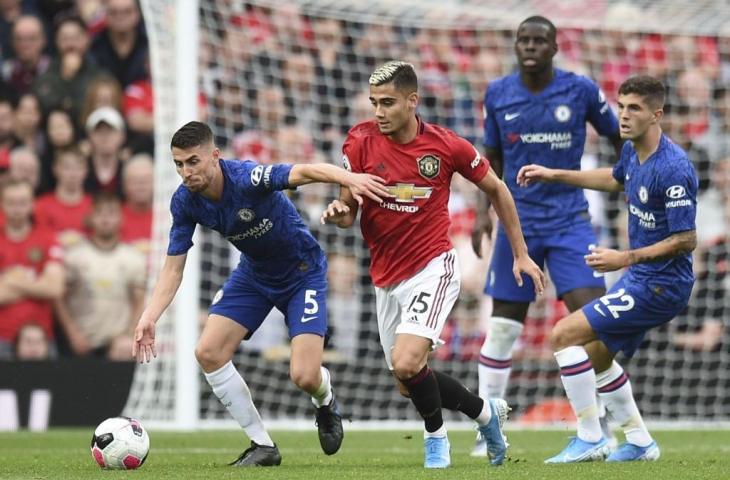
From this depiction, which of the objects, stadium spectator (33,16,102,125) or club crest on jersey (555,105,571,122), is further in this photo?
stadium spectator (33,16,102,125)

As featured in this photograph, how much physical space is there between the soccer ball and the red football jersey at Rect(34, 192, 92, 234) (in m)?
5.30

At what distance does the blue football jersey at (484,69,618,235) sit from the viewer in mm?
8227

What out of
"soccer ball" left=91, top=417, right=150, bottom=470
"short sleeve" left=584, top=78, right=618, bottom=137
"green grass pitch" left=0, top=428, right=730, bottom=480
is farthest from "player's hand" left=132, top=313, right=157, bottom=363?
"short sleeve" left=584, top=78, right=618, bottom=137

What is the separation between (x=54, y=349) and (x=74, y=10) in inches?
127

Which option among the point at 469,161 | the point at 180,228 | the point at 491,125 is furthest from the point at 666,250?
the point at 180,228

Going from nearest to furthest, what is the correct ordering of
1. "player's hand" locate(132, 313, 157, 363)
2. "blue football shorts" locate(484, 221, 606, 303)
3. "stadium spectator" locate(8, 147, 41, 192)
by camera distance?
"player's hand" locate(132, 313, 157, 363)
"blue football shorts" locate(484, 221, 606, 303)
"stadium spectator" locate(8, 147, 41, 192)

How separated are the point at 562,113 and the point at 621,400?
74.7 inches

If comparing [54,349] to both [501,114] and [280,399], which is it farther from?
[501,114]

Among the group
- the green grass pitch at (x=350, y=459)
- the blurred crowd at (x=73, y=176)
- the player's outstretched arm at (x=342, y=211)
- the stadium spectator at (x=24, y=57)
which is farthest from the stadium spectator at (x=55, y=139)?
the player's outstretched arm at (x=342, y=211)

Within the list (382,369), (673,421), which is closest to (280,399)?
(382,369)

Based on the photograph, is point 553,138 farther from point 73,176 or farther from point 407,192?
point 73,176

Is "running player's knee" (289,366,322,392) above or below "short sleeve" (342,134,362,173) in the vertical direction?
below

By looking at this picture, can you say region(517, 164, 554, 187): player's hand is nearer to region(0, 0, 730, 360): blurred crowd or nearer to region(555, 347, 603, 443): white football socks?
region(555, 347, 603, 443): white football socks

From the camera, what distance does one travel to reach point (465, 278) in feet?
39.5
